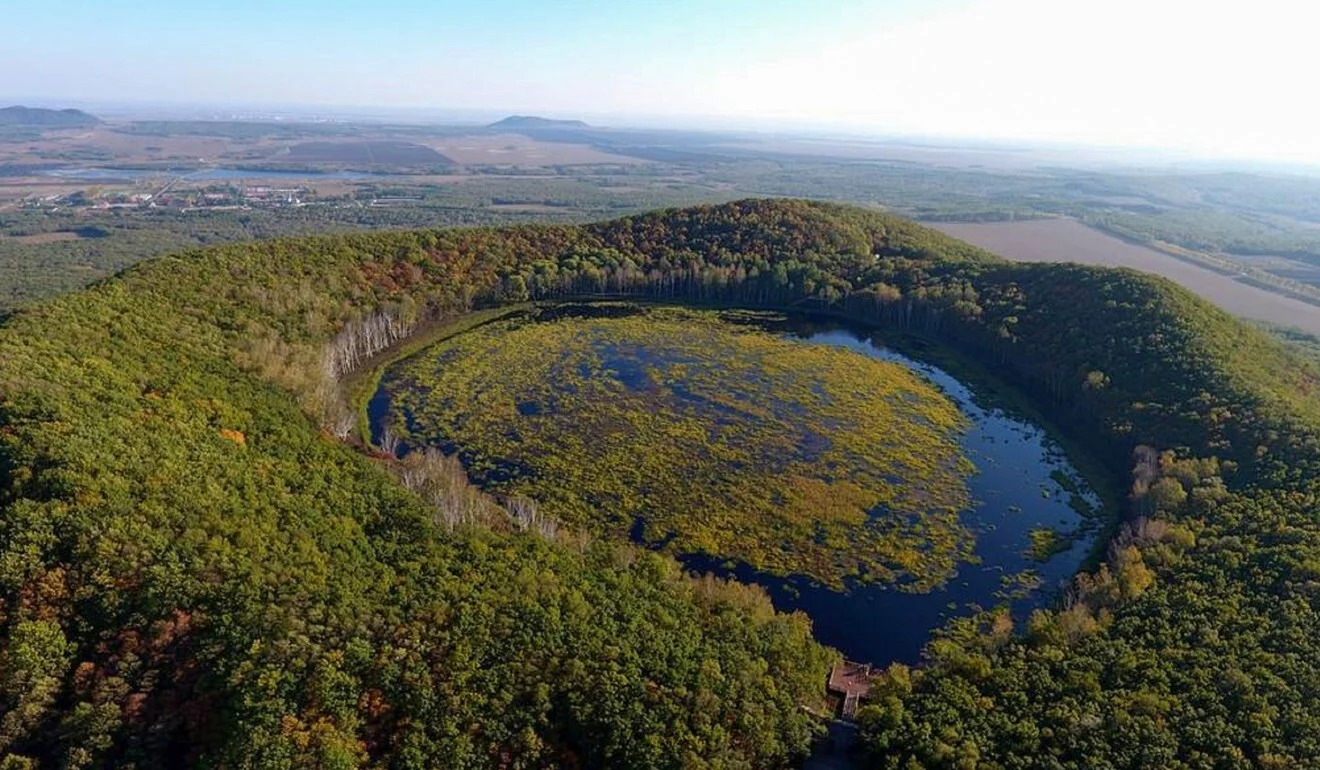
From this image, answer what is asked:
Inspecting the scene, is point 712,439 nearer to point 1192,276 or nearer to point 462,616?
point 462,616

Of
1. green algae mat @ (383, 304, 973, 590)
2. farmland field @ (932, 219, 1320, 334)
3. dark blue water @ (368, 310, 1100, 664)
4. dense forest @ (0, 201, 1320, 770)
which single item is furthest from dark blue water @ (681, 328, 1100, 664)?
farmland field @ (932, 219, 1320, 334)

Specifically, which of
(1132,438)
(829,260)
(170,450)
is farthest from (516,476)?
(829,260)

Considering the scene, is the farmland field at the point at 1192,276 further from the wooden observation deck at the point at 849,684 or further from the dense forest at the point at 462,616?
the wooden observation deck at the point at 849,684

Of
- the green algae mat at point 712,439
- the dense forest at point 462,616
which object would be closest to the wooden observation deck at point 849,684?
the dense forest at point 462,616

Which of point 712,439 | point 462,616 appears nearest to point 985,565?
point 712,439

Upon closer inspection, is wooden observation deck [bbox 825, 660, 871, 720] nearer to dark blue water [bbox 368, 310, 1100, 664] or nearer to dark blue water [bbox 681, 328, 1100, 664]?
dark blue water [bbox 368, 310, 1100, 664]

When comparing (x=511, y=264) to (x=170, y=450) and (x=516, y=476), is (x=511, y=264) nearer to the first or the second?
(x=516, y=476)
